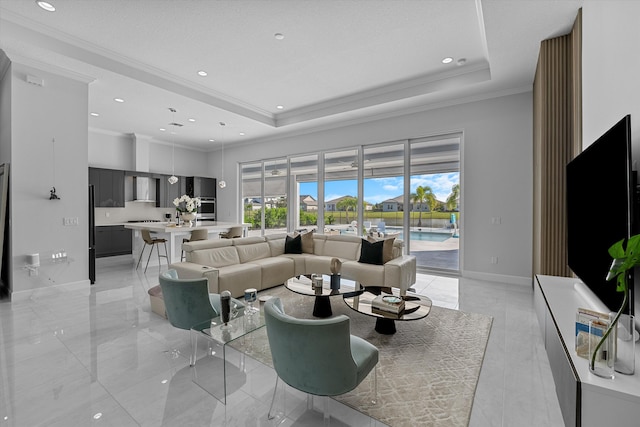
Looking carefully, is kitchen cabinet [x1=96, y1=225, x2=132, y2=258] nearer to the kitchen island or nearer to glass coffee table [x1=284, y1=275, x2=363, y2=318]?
the kitchen island

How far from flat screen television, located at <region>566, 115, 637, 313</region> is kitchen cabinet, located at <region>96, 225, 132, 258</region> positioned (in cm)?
899

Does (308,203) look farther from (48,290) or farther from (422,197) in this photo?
(48,290)

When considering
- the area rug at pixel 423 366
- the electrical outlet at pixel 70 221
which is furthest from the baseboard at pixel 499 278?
the electrical outlet at pixel 70 221

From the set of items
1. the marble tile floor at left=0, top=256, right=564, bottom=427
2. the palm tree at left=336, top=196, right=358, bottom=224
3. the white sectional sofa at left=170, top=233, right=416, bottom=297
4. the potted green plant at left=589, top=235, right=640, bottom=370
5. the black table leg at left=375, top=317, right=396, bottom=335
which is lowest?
the marble tile floor at left=0, top=256, right=564, bottom=427

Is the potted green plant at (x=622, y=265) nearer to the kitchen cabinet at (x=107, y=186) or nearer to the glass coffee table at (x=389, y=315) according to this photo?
the glass coffee table at (x=389, y=315)

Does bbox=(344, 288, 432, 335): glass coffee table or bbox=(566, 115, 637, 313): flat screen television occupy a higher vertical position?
bbox=(566, 115, 637, 313): flat screen television

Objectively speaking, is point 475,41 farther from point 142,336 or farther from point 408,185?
point 142,336

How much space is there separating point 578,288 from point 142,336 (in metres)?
4.16

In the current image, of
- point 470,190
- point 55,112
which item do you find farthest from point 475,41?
point 55,112

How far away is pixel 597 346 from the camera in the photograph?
139 centimetres

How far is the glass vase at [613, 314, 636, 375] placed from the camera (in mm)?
1361

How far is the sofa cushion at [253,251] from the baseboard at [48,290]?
2.44 m

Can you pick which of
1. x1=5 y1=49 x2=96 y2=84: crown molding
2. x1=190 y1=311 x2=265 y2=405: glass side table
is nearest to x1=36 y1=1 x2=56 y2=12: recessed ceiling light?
x1=5 y1=49 x2=96 y2=84: crown molding

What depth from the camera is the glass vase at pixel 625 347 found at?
1.36m
